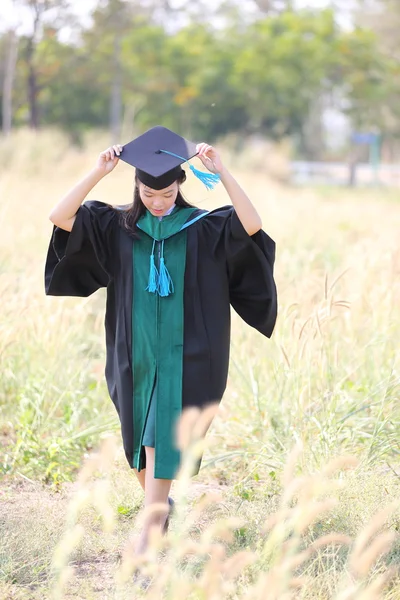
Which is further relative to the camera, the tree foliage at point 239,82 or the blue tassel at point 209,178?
the tree foliage at point 239,82

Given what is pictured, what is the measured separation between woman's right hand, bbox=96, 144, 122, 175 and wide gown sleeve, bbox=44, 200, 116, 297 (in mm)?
157

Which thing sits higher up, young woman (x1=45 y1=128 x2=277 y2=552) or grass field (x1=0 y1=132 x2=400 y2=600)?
young woman (x1=45 y1=128 x2=277 y2=552)

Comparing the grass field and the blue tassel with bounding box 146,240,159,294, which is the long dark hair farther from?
the grass field

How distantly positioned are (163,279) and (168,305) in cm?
10

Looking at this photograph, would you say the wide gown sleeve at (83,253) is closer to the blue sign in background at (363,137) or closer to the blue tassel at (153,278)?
the blue tassel at (153,278)

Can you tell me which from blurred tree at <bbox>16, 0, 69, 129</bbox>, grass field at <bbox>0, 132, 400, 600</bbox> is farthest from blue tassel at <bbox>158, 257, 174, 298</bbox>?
blurred tree at <bbox>16, 0, 69, 129</bbox>

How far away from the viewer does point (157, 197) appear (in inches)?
122

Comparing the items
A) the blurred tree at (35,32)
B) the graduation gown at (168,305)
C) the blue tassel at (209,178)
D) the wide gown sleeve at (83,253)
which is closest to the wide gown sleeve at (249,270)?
the graduation gown at (168,305)

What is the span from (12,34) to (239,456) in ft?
51.8

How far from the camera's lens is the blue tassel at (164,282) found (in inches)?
121

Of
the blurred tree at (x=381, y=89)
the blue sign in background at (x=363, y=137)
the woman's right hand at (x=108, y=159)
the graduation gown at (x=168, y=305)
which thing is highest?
the blurred tree at (x=381, y=89)

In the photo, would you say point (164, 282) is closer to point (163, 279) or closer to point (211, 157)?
point (163, 279)

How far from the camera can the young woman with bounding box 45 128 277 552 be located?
10.1ft

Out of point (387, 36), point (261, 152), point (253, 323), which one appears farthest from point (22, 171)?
point (387, 36)
